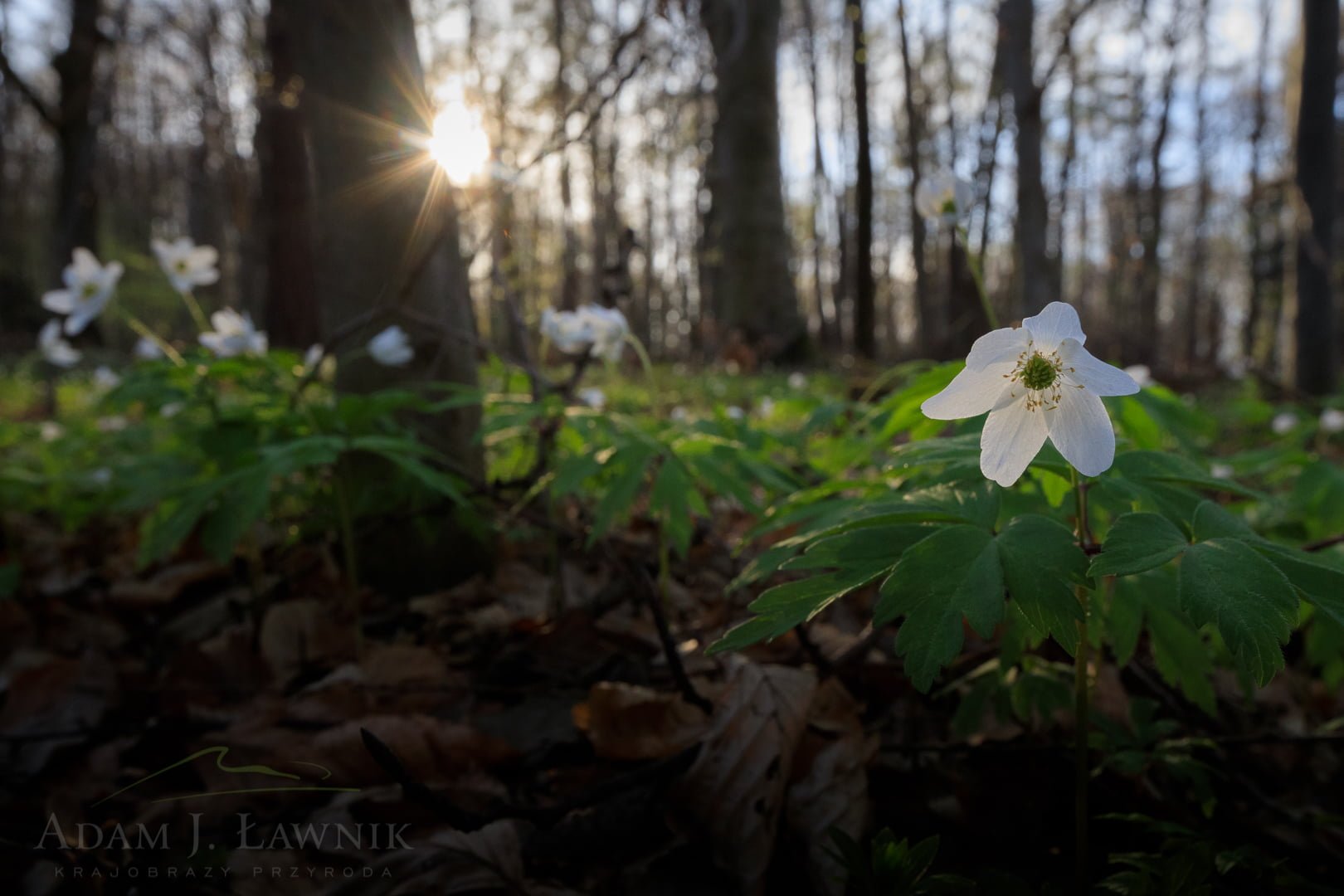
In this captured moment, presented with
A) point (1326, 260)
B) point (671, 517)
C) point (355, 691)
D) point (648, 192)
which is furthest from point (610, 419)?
point (648, 192)

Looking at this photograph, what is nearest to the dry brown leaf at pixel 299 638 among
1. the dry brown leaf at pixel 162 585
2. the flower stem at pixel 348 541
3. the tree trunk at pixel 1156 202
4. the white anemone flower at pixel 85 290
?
the flower stem at pixel 348 541

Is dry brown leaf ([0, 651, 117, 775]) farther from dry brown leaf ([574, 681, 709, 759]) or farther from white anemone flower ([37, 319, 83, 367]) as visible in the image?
white anemone flower ([37, 319, 83, 367])

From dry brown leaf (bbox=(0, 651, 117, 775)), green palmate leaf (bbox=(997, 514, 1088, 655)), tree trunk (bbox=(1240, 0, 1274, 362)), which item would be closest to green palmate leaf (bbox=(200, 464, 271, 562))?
dry brown leaf (bbox=(0, 651, 117, 775))

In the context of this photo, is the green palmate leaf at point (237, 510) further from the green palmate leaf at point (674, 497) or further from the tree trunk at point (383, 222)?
the green palmate leaf at point (674, 497)

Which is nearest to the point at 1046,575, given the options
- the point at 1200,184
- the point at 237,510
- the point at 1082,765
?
the point at 1082,765

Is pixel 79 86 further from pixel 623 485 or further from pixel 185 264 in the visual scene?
pixel 623 485
